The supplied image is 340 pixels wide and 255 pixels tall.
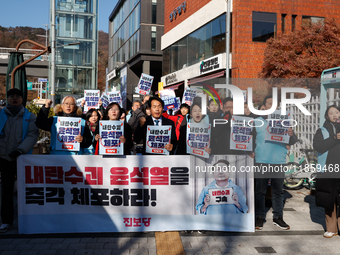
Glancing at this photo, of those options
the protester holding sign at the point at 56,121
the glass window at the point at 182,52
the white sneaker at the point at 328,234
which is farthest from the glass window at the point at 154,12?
the white sneaker at the point at 328,234

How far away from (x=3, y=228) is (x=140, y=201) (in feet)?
6.76

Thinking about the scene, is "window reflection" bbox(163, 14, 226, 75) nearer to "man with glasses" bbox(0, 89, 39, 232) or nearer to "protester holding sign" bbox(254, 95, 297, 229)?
"protester holding sign" bbox(254, 95, 297, 229)

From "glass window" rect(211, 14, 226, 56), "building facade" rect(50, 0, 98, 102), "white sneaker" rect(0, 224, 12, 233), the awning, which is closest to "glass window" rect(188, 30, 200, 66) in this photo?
the awning

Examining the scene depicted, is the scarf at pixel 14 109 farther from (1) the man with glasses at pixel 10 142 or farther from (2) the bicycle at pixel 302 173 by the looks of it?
(2) the bicycle at pixel 302 173

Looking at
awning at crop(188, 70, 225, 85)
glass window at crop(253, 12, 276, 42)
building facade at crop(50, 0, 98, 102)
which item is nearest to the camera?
glass window at crop(253, 12, 276, 42)

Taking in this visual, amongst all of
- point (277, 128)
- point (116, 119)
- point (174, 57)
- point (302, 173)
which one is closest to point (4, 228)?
point (116, 119)

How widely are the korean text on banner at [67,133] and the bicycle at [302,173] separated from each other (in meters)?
5.14

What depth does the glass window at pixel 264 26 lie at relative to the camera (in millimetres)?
20719

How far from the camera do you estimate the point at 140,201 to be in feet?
16.6

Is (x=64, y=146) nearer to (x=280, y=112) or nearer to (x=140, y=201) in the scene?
(x=140, y=201)

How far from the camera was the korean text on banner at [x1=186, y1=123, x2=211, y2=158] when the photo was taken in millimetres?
5082

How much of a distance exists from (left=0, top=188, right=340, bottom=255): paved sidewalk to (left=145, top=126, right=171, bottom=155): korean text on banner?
48.4 inches

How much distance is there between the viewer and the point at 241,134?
5.36 m

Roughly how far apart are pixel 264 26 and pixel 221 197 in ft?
58.7
